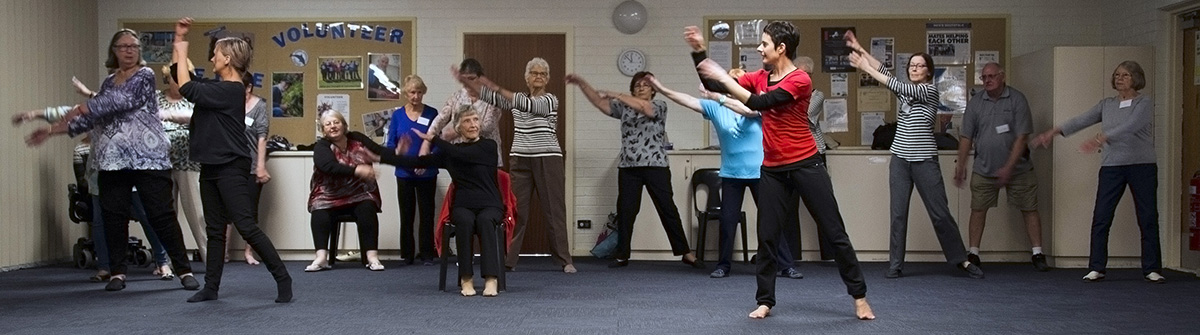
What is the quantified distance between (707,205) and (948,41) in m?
2.35

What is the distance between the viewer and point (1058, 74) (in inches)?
334

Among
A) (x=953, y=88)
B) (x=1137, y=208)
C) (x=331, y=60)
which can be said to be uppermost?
(x=331, y=60)

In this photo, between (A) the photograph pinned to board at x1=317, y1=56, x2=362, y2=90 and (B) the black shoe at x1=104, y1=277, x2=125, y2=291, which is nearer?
(B) the black shoe at x1=104, y1=277, x2=125, y2=291

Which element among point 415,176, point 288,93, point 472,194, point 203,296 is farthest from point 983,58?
point 203,296

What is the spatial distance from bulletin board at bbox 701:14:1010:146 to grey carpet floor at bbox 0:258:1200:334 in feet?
6.19

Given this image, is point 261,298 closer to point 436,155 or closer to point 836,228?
point 436,155

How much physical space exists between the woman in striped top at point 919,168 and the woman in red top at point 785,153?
7.39 feet

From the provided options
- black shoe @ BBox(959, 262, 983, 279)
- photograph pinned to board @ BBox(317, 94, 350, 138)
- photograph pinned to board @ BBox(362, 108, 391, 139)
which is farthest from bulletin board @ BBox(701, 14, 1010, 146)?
photograph pinned to board @ BBox(317, 94, 350, 138)

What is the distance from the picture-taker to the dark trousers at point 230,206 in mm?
5805

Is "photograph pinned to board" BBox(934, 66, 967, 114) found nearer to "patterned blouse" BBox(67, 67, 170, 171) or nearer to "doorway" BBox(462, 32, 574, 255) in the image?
"doorway" BBox(462, 32, 574, 255)

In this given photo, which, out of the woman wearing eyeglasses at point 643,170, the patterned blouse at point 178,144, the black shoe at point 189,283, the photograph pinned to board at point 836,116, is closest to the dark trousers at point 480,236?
the black shoe at point 189,283

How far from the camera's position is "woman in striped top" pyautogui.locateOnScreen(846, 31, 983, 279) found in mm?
7375

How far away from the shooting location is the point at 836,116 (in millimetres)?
9492

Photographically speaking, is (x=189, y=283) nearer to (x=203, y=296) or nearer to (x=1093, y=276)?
(x=203, y=296)
